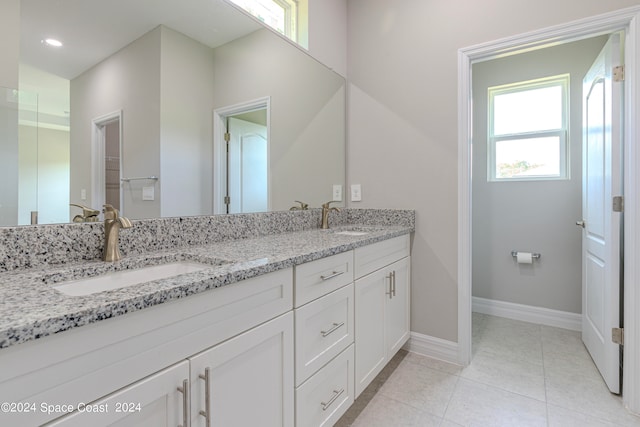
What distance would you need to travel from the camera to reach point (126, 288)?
2.30ft

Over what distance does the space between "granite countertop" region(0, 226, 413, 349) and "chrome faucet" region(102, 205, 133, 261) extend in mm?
39

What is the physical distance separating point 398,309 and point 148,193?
151cm

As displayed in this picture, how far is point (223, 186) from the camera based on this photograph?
1550 mm

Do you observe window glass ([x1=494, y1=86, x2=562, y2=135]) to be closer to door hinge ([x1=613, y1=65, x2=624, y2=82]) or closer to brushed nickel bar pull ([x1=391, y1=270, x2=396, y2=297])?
door hinge ([x1=613, y1=65, x2=624, y2=82])

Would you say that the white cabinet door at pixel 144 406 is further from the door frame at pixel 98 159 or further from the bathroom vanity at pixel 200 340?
the door frame at pixel 98 159

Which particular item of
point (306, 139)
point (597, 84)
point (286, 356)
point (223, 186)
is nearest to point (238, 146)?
point (223, 186)

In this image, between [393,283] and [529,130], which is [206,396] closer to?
[393,283]

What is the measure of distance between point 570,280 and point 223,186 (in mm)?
2754

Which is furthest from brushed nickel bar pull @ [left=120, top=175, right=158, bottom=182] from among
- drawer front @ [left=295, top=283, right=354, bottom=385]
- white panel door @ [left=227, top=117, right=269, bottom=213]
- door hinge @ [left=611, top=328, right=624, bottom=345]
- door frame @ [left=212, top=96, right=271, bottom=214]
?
door hinge @ [left=611, top=328, right=624, bottom=345]

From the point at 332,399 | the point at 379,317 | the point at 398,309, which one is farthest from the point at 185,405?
the point at 398,309

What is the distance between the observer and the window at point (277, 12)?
1796 mm

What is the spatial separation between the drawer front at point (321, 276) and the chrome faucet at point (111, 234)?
0.59 meters

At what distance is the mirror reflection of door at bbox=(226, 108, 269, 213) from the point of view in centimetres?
160

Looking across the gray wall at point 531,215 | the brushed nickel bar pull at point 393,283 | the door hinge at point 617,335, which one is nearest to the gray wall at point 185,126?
→ the brushed nickel bar pull at point 393,283
